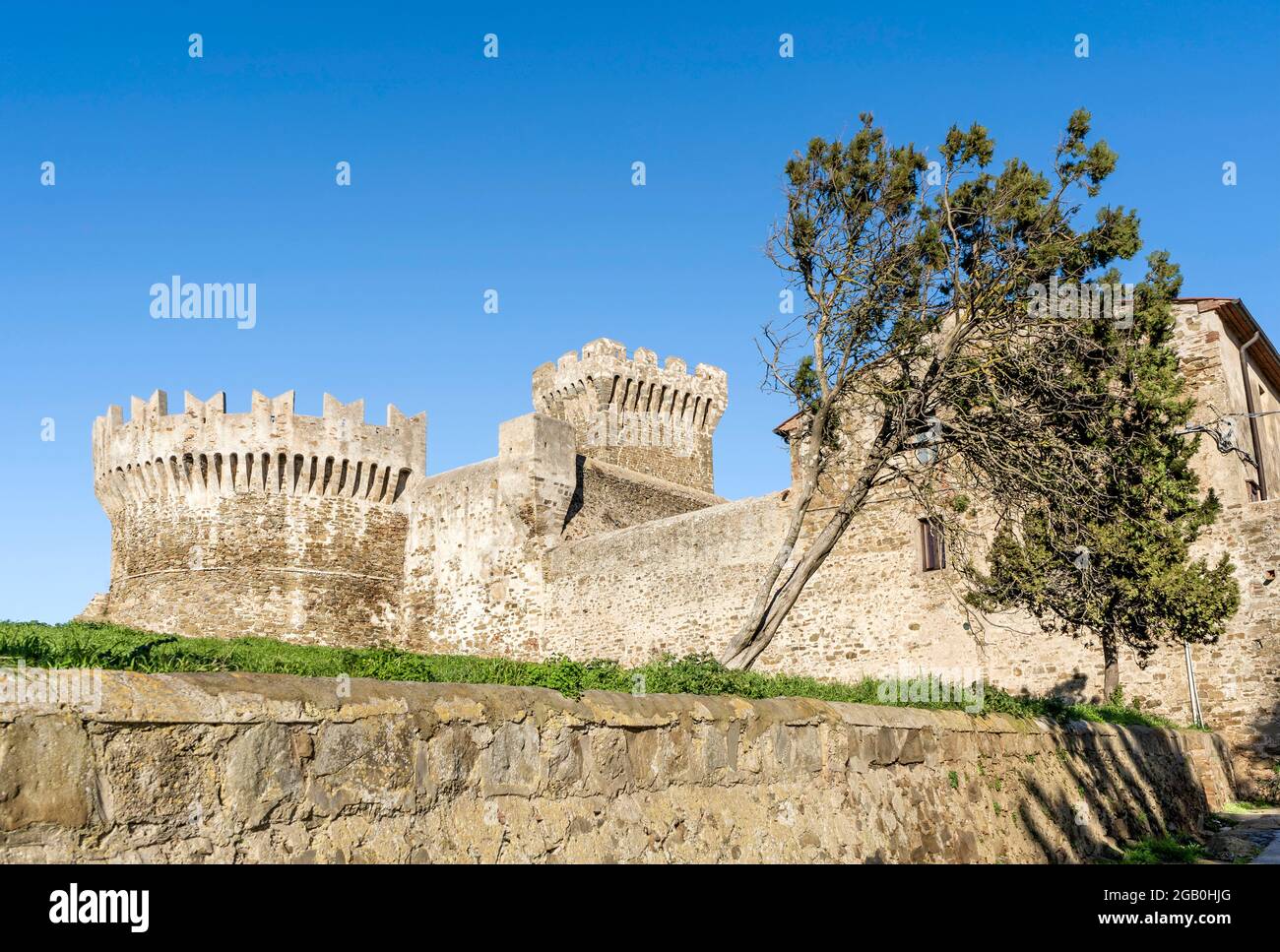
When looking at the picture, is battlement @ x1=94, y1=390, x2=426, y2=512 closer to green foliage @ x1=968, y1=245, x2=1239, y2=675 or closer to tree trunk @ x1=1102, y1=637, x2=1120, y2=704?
green foliage @ x1=968, y1=245, x2=1239, y2=675

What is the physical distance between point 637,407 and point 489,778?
113 feet

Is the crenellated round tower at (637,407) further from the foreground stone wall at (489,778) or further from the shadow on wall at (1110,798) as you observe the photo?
the foreground stone wall at (489,778)

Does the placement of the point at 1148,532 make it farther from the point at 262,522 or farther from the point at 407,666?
the point at 262,522

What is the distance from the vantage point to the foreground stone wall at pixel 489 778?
3906 mm

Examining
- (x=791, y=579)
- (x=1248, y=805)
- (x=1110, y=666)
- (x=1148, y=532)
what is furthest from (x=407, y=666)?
(x=1248, y=805)

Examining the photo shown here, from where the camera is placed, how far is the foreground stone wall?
3.91 m

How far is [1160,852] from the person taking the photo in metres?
10.7

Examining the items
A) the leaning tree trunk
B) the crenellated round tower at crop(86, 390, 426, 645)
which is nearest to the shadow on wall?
the leaning tree trunk

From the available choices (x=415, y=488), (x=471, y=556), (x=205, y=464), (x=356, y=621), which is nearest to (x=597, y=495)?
(x=471, y=556)

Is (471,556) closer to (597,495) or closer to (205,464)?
(597,495)

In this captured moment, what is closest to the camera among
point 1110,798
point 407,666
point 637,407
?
point 407,666

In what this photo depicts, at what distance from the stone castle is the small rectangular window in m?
0.07

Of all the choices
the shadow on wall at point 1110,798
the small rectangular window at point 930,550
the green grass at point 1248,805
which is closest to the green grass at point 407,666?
the shadow on wall at point 1110,798

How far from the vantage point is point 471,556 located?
27.6 metres
